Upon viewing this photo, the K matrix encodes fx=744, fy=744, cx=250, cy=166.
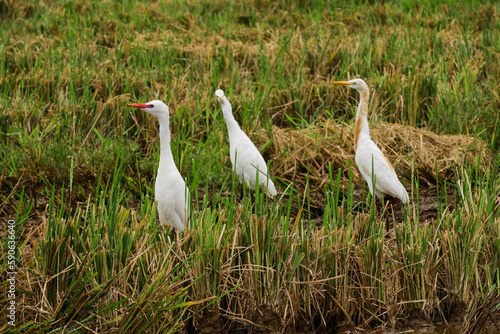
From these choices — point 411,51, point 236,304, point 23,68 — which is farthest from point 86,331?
point 411,51

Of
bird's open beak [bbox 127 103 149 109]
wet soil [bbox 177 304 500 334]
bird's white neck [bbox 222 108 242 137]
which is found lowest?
wet soil [bbox 177 304 500 334]

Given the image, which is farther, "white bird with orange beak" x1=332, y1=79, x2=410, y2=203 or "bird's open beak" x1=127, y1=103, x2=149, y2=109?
"white bird with orange beak" x1=332, y1=79, x2=410, y2=203

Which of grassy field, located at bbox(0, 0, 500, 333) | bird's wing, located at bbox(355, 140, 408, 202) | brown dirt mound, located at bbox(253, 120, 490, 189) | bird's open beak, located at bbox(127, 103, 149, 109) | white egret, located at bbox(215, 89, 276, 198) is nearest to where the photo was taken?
grassy field, located at bbox(0, 0, 500, 333)

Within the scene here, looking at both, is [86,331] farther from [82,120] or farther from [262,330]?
[82,120]

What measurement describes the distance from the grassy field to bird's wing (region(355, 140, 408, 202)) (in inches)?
8.5

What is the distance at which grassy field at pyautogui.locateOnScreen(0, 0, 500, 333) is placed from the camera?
3600 millimetres

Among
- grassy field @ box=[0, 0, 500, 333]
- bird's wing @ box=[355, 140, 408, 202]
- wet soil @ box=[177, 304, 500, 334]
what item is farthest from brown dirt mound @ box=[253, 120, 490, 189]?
wet soil @ box=[177, 304, 500, 334]

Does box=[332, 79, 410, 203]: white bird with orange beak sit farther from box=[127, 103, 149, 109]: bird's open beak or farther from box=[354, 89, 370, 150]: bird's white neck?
box=[127, 103, 149, 109]: bird's open beak

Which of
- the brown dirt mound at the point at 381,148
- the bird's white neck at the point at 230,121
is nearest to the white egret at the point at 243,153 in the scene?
the bird's white neck at the point at 230,121

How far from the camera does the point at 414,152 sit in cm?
621

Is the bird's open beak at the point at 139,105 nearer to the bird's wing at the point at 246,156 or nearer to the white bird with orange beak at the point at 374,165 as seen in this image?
the bird's wing at the point at 246,156

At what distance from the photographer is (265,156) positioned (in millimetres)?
6418

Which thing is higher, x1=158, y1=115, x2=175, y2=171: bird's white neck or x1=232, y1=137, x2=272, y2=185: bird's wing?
x1=158, y1=115, x2=175, y2=171: bird's white neck

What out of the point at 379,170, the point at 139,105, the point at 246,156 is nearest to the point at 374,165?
the point at 379,170
